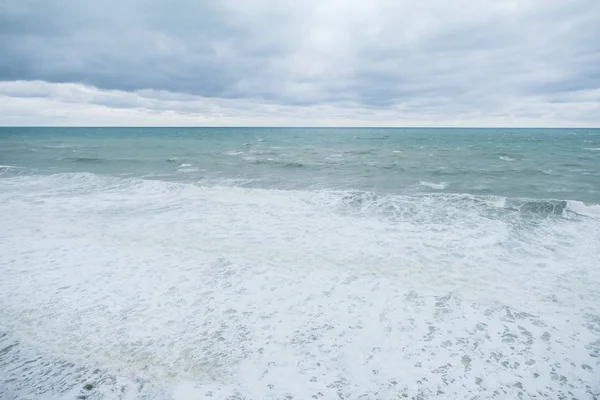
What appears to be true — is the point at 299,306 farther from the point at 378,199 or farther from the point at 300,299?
the point at 378,199

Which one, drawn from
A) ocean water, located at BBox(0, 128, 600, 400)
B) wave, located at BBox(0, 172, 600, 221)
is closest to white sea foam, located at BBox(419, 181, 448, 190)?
wave, located at BBox(0, 172, 600, 221)

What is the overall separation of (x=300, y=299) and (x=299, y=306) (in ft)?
0.99

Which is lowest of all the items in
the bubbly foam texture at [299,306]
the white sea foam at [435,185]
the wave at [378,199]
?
the bubbly foam texture at [299,306]

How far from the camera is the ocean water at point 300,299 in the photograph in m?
5.48

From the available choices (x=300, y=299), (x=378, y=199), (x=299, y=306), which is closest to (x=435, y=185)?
(x=378, y=199)

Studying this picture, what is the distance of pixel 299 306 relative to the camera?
299 inches

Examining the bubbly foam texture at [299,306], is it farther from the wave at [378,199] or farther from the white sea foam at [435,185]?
the white sea foam at [435,185]

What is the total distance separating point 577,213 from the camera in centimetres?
1460

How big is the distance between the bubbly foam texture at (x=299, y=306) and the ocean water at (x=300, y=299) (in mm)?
35

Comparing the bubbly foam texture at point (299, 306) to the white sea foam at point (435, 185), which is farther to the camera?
the white sea foam at point (435, 185)

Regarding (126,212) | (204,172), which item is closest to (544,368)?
(126,212)

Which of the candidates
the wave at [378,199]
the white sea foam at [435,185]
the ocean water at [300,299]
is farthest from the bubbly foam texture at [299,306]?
the white sea foam at [435,185]

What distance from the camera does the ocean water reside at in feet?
18.0

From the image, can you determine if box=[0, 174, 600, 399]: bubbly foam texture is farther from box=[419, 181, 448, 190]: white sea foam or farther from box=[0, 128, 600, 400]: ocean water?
box=[419, 181, 448, 190]: white sea foam
